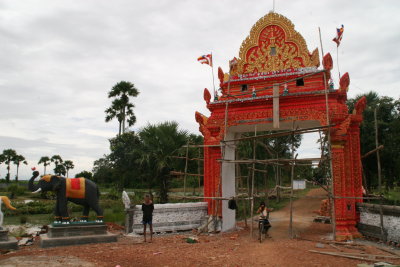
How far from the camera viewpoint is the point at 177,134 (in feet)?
57.1

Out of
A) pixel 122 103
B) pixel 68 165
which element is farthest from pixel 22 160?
pixel 122 103

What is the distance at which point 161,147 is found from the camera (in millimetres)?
17203

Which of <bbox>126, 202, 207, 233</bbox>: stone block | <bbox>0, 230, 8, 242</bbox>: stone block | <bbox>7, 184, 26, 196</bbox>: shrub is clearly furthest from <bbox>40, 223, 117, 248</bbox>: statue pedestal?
<bbox>7, 184, 26, 196</bbox>: shrub

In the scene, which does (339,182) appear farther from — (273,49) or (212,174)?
(273,49)

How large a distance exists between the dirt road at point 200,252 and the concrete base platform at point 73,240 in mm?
284

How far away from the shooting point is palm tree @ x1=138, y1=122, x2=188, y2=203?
17000 mm

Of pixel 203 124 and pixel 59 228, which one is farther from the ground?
pixel 203 124

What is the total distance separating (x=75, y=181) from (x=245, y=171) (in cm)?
1347

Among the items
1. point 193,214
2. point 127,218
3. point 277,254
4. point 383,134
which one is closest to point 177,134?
point 193,214

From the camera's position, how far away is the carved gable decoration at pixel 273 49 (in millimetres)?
12805

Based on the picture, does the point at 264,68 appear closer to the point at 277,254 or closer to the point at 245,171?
the point at 277,254

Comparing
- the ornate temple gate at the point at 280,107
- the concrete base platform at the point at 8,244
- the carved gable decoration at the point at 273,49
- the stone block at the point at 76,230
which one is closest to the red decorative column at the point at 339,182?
the ornate temple gate at the point at 280,107

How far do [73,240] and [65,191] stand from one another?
170 centimetres

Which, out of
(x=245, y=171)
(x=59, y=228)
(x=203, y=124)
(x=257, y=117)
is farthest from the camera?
(x=245, y=171)
